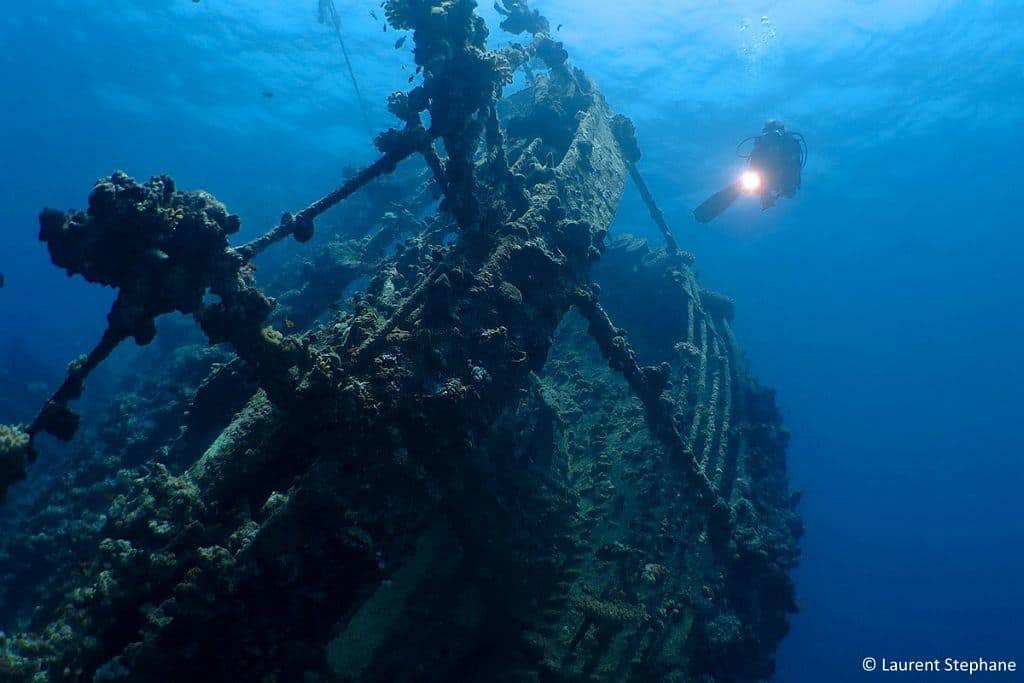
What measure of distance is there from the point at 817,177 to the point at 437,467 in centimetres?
5124

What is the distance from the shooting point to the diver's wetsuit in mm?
11627

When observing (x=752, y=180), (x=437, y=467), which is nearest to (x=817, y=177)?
(x=752, y=180)

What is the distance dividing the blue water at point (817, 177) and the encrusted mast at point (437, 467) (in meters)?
15.0

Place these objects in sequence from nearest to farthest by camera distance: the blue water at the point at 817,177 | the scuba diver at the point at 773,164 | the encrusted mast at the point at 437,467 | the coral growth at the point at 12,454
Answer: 1. the coral growth at the point at 12,454
2. the encrusted mast at the point at 437,467
3. the scuba diver at the point at 773,164
4. the blue water at the point at 817,177

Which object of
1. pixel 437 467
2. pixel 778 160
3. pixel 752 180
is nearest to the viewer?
Result: pixel 437 467

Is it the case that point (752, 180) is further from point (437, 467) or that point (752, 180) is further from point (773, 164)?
point (437, 467)

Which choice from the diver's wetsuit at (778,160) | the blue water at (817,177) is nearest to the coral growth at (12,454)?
the diver's wetsuit at (778,160)

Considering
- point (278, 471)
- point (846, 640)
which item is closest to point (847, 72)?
point (278, 471)

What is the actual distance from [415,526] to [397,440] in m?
0.59

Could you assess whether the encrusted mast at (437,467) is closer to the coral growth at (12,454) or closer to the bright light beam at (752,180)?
the coral growth at (12,454)

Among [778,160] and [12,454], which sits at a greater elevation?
[778,160]

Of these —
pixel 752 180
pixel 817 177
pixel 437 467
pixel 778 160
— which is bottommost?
pixel 437 467

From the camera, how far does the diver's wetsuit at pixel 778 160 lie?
1163 cm

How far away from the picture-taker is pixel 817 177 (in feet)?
146
